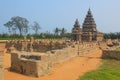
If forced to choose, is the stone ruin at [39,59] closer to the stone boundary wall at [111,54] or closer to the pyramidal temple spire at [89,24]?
the stone boundary wall at [111,54]

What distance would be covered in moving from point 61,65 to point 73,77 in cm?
359

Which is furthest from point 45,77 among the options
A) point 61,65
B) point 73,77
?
point 61,65

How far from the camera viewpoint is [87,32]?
41844 millimetres

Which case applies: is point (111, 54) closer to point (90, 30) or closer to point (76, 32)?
point (76, 32)

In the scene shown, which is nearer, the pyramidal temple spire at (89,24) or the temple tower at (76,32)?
the temple tower at (76,32)

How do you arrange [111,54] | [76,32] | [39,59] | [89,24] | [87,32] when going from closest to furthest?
[39,59], [111,54], [87,32], [76,32], [89,24]

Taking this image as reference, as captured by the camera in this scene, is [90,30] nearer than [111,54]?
No

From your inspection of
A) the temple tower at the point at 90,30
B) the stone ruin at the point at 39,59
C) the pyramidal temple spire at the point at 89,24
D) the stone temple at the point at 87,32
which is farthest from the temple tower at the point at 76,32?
the stone ruin at the point at 39,59

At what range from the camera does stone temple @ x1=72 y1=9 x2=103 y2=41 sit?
136 feet

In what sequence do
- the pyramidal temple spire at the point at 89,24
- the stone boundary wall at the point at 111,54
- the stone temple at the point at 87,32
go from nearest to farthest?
the stone boundary wall at the point at 111,54
the stone temple at the point at 87,32
the pyramidal temple spire at the point at 89,24

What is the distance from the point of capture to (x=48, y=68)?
11711mm

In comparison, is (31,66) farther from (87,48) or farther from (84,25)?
(84,25)

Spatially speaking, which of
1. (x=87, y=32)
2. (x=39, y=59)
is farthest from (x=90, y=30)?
(x=39, y=59)

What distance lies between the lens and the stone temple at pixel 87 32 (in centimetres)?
4134
